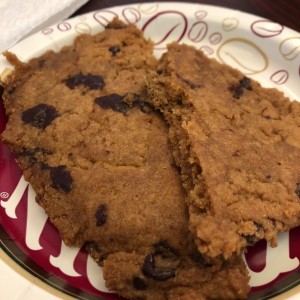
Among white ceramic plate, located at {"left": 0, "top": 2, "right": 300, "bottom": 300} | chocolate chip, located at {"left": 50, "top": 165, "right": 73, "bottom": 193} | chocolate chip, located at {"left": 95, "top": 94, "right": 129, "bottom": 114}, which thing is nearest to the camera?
white ceramic plate, located at {"left": 0, "top": 2, "right": 300, "bottom": 300}

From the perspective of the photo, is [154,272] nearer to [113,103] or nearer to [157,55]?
[113,103]

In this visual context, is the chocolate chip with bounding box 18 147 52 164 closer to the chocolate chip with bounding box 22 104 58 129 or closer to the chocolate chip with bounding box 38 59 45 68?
the chocolate chip with bounding box 22 104 58 129

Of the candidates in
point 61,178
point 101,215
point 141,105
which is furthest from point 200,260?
point 141,105

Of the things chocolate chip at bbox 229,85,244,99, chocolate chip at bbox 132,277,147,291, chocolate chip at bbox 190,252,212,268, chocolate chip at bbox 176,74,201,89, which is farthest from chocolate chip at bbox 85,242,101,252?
chocolate chip at bbox 229,85,244,99

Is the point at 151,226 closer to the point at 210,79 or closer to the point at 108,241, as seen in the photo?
the point at 108,241

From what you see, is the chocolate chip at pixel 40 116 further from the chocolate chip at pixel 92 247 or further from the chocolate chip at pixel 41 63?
the chocolate chip at pixel 92 247

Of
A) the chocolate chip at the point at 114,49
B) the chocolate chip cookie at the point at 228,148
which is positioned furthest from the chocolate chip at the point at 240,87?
the chocolate chip at the point at 114,49

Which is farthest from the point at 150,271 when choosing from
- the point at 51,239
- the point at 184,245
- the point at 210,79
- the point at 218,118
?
the point at 210,79
